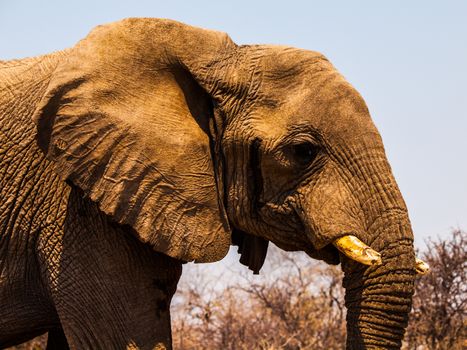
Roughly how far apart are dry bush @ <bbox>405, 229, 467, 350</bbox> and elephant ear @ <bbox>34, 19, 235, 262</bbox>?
5476mm

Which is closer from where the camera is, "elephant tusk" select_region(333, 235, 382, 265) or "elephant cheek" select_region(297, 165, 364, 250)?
"elephant tusk" select_region(333, 235, 382, 265)

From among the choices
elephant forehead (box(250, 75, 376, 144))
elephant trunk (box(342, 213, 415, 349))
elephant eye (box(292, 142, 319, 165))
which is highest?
elephant forehead (box(250, 75, 376, 144))

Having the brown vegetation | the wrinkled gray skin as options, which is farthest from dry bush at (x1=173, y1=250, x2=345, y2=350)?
the wrinkled gray skin

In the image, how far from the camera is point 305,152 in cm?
551

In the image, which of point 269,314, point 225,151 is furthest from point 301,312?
point 225,151

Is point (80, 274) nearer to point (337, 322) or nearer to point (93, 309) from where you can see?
point (93, 309)

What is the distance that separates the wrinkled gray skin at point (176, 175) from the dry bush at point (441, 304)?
5.39 m

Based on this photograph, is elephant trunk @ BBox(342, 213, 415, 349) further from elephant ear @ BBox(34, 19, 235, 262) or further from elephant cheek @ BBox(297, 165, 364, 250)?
elephant ear @ BBox(34, 19, 235, 262)

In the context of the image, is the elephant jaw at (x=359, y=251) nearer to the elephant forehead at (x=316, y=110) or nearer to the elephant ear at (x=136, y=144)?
the elephant forehead at (x=316, y=110)

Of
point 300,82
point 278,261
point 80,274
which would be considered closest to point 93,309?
point 80,274

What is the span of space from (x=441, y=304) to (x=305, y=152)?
5982 mm

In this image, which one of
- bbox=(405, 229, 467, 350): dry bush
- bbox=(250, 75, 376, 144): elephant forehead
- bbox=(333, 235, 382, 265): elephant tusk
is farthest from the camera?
bbox=(405, 229, 467, 350): dry bush

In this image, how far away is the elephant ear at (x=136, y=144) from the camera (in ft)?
17.9

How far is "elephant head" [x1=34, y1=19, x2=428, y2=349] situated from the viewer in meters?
5.34
